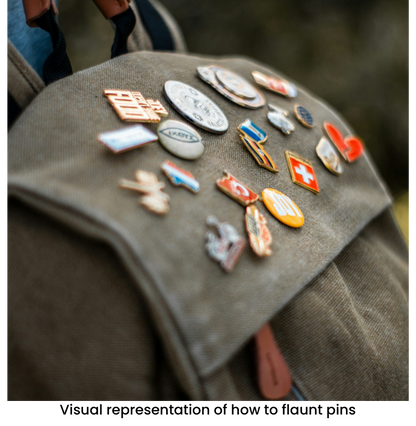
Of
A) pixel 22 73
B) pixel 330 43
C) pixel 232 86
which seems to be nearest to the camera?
pixel 22 73

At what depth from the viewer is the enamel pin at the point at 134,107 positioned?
0.34 meters

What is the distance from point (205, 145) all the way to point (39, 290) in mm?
214

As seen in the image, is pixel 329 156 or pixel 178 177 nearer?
pixel 178 177

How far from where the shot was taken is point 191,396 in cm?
25

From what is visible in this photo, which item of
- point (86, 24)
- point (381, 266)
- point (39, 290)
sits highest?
point (86, 24)

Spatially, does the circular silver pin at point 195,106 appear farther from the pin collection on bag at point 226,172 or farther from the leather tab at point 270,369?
the leather tab at point 270,369

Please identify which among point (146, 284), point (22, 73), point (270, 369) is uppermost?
point (22, 73)

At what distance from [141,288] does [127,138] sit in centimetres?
14

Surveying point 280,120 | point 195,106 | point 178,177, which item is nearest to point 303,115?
point 280,120

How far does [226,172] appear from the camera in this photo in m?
0.36

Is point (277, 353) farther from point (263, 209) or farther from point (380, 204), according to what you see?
point (380, 204)

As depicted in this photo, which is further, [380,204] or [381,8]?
[381,8]

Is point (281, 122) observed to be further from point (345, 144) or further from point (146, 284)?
point (146, 284)

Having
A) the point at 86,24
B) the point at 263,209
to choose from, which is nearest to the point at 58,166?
the point at 263,209
